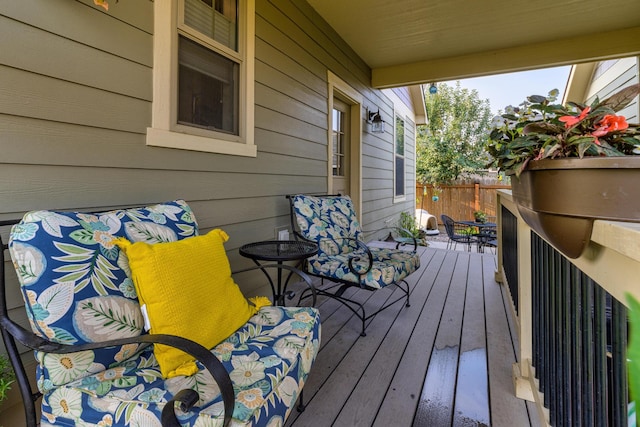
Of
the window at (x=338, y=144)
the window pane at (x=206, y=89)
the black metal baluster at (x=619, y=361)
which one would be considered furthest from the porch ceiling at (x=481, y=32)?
the black metal baluster at (x=619, y=361)

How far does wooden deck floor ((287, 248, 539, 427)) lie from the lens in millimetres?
1464

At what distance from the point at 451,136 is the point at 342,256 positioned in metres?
11.9

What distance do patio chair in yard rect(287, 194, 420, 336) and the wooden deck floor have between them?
0.18 metres

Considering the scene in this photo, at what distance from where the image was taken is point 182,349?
877 millimetres

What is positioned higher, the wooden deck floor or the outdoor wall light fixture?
the outdoor wall light fixture

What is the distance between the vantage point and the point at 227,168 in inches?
86.7

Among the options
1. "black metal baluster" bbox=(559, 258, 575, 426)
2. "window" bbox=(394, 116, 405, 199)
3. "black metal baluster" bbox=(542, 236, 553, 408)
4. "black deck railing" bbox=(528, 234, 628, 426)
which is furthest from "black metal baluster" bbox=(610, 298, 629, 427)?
"window" bbox=(394, 116, 405, 199)

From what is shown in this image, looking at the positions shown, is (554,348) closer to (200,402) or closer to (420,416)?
(420,416)

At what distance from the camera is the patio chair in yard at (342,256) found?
7.38 ft

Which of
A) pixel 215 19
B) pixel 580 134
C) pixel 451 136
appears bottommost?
pixel 580 134

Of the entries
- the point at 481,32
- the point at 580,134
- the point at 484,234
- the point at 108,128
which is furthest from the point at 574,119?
the point at 484,234

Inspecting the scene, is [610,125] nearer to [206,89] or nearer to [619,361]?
[619,361]

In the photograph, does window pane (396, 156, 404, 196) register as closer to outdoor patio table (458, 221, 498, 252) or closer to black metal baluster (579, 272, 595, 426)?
outdoor patio table (458, 221, 498, 252)

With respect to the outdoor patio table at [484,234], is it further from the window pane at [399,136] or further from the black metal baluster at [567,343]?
the black metal baluster at [567,343]
